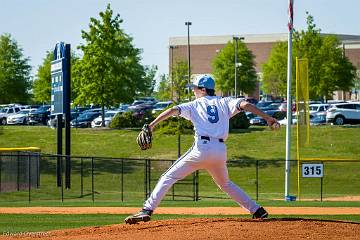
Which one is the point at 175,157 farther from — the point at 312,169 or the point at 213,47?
the point at 213,47

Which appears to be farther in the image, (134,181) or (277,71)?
(277,71)

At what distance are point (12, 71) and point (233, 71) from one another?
21.3 m

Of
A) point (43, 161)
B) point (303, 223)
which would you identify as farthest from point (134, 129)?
point (303, 223)

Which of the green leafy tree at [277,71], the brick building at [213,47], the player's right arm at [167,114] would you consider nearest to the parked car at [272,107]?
the green leafy tree at [277,71]

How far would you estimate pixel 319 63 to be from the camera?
215ft

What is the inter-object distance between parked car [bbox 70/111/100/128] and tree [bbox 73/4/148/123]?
6.21 m

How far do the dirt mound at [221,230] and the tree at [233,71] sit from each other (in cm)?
6937

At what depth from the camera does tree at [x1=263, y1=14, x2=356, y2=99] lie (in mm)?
64875

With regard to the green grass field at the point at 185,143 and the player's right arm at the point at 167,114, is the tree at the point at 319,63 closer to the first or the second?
the green grass field at the point at 185,143

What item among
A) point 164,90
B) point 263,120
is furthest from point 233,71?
point 263,120

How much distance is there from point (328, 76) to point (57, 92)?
114 feet

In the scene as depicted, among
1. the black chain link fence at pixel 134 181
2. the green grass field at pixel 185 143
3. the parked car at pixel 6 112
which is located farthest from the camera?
the parked car at pixel 6 112

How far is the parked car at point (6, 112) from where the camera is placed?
66688mm

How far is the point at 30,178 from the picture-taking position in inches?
1268
